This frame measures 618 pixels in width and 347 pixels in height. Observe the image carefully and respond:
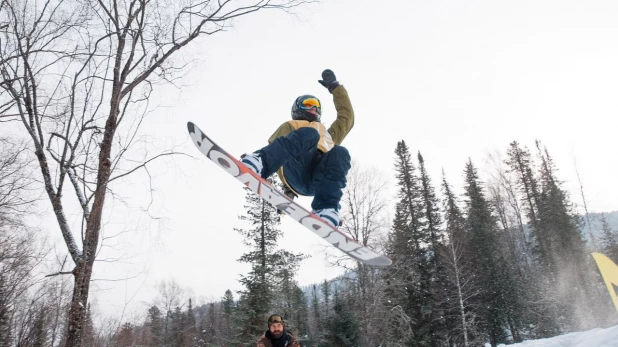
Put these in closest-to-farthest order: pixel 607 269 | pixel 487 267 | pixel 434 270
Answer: pixel 607 269, pixel 434 270, pixel 487 267

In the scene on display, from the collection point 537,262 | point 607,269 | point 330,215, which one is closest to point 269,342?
point 330,215

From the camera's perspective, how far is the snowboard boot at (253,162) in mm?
4002

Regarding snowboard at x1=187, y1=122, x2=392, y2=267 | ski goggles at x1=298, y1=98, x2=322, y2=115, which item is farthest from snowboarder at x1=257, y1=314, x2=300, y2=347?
ski goggles at x1=298, y1=98, x2=322, y2=115

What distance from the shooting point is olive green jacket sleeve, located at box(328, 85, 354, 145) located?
4824 mm

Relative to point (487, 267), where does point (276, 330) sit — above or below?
below

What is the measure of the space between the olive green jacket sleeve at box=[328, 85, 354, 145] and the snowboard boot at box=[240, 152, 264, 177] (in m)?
1.12

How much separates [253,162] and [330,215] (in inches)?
39.3

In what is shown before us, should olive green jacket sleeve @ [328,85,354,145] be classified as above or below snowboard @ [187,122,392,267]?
above

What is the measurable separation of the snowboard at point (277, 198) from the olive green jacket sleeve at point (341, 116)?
3.62ft

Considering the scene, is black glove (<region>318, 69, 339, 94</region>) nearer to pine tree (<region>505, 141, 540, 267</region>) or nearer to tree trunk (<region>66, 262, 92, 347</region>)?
tree trunk (<region>66, 262, 92, 347</region>)

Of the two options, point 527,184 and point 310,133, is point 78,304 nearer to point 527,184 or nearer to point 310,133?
point 310,133

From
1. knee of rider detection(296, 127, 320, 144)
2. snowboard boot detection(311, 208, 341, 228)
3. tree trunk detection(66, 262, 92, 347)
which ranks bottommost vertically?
tree trunk detection(66, 262, 92, 347)

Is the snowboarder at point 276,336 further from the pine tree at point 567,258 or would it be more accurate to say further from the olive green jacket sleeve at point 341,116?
Answer: the pine tree at point 567,258

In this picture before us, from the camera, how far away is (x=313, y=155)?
458 centimetres
